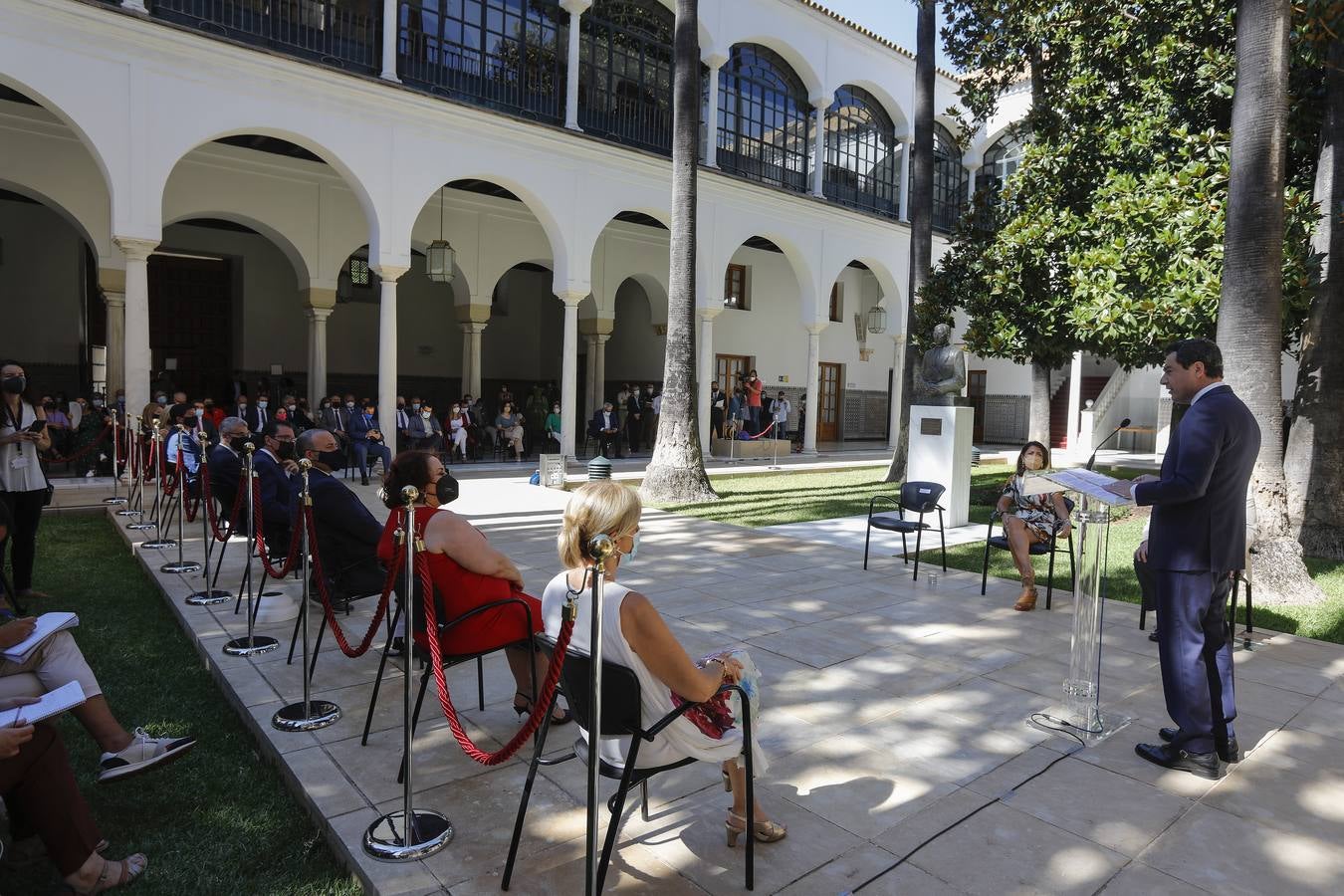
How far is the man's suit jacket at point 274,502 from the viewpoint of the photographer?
569cm

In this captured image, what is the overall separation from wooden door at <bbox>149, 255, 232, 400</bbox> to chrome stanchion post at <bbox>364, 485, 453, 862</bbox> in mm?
17834

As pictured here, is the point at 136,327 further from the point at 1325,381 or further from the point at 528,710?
the point at 1325,381

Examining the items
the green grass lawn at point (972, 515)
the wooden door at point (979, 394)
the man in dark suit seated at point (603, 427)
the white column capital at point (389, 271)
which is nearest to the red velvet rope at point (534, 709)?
the green grass lawn at point (972, 515)

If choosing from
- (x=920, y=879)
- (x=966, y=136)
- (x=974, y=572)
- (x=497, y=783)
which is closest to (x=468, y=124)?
(x=966, y=136)

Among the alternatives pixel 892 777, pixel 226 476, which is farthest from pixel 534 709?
pixel 226 476

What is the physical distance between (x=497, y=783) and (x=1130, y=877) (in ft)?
7.53

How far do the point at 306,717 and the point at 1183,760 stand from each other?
12.8 ft

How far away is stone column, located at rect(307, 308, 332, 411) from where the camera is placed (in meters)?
15.7

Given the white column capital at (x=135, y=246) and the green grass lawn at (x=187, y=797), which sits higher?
the white column capital at (x=135, y=246)

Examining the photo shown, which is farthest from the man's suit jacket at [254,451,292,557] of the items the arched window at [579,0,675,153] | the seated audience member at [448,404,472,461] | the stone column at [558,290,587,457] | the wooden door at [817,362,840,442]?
the wooden door at [817,362,840,442]

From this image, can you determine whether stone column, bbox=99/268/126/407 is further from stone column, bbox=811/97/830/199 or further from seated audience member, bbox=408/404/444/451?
stone column, bbox=811/97/830/199

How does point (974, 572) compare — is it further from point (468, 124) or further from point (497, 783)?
point (468, 124)

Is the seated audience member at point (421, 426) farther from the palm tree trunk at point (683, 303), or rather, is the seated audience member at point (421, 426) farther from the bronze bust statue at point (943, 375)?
A: the bronze bust statue at point (943, 375)

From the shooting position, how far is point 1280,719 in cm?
410
